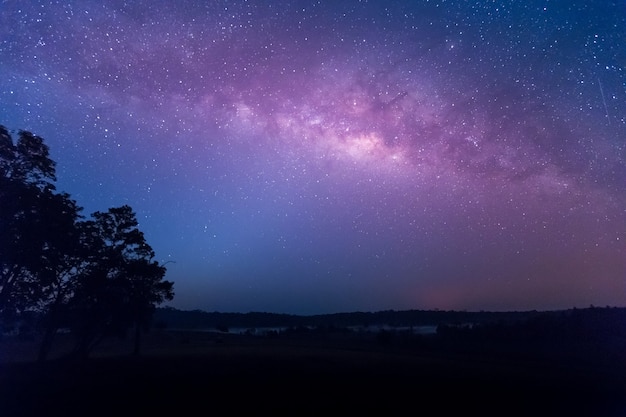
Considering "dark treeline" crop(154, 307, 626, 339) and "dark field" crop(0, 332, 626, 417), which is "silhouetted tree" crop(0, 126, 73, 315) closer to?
"dark field" crop(0, 332, 626, 417)

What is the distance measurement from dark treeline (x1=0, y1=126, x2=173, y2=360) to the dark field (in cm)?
291

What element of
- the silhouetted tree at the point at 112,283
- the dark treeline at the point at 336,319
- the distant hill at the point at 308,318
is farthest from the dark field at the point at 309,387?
the distant hill at the point at 308,318

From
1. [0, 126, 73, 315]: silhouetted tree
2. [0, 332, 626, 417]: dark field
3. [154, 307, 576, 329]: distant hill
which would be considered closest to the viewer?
[0, 332, 626, 417]: dark field

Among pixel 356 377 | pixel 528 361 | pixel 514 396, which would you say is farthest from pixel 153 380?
pixel 528 361

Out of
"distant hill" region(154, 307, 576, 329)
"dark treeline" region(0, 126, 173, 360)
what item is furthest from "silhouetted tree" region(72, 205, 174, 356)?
"distant hill" region(154, 307, 576, 329)

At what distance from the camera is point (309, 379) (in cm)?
2991

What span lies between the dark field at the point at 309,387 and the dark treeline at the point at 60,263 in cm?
291

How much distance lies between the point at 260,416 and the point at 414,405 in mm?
5900

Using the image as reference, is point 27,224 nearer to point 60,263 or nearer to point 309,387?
point 60,263

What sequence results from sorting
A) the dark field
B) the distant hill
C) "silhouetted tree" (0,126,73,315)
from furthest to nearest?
the distant hill < "silhouetted tree" (0,126,73,315) < the dark field

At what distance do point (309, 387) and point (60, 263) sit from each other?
16.8 m

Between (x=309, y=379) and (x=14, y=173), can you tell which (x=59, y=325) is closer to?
(x=14, y=173)

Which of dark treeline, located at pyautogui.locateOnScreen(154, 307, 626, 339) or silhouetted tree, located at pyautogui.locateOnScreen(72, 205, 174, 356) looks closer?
silhouetted tree, located at pyautogui.locateOnScreen(72, 205, 174, 356)

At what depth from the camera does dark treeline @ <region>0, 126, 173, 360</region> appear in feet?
99.4
